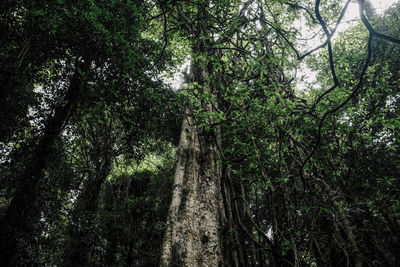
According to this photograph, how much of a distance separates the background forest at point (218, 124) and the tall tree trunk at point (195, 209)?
61mm

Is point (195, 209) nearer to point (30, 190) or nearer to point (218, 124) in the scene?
point (218, 124)

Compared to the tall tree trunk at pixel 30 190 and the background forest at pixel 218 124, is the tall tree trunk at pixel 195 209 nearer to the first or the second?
the background forest at pixel 218 124

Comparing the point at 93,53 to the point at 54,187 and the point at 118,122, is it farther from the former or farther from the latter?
the point at 54,187

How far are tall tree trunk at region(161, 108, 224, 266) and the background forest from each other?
6cm

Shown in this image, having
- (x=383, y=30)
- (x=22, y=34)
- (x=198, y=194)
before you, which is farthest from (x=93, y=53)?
(x=383, y=30)

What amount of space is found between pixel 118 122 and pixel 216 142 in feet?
13.5

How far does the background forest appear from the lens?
2.99 meters

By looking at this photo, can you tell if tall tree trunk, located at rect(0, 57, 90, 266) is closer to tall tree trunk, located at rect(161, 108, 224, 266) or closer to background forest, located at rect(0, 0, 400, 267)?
background forest, located at rect(0, 0, 400, 267)

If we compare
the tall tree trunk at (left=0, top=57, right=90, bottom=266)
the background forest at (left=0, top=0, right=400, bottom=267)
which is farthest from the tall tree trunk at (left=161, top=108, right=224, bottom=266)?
the tall tree trunk at (left=0, top=57, right=90, bottom=266)

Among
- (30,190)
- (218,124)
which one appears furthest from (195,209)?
(30,190)

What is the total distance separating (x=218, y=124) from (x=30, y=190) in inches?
182

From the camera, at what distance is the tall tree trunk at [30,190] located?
12.9 feet

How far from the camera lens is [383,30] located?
20.4 feet

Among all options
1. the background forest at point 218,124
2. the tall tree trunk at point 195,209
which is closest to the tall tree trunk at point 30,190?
the background forest at point 218,124
